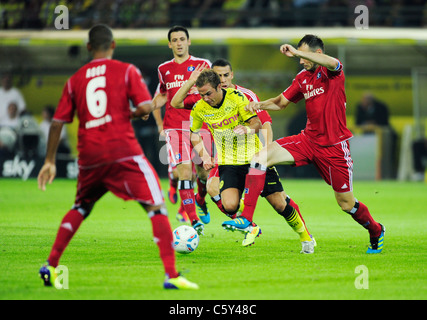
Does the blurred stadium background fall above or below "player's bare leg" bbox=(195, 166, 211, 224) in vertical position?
above

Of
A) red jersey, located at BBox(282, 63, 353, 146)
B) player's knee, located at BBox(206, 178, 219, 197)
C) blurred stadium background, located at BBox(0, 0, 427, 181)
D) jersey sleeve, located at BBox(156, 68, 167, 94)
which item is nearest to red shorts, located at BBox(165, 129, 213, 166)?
jersey sleeve, located at BBox(156, 68, 167, 94)

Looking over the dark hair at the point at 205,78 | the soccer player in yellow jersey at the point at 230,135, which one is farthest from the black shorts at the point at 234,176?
the dark hair at the point at 205,78

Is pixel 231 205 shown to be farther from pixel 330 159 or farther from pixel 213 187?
pixel 330 159

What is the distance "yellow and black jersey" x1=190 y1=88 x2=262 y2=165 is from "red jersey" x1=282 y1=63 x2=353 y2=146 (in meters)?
0.71

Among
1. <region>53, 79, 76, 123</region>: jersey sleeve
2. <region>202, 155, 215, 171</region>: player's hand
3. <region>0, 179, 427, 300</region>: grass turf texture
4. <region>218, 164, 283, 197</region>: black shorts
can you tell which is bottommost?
<region>0, 179, 427, 300</region>: grass turf texture

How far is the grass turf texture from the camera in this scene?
256 inches

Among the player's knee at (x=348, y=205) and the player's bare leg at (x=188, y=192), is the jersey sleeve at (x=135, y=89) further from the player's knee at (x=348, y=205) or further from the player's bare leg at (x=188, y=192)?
the player's bare leg at (x=188, y=192)

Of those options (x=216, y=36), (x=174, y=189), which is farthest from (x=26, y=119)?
(x=174, y=189)

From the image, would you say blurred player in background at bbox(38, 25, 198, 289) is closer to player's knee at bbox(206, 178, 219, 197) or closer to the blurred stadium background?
player's knee at bbox(206, 178, 219, 197)

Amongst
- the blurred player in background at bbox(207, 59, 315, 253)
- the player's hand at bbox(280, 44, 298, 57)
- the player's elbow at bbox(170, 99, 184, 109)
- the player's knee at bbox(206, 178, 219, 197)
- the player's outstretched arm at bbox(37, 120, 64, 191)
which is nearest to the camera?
the player's outstretched arm at bbox(37, 120, 64, 191)

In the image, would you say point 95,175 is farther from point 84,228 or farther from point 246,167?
point 84,228

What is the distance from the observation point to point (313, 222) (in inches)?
496

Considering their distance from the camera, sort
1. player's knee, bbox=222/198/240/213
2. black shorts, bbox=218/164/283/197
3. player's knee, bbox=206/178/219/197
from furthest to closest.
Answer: player's knee, bbox=206/178/219/197
black shorts, bbox=218/164/283/197
player's knee, bbox=222/198/240/213

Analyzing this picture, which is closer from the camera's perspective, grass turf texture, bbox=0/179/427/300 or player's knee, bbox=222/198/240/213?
grass turf texture, bbox=0/179/427/300
